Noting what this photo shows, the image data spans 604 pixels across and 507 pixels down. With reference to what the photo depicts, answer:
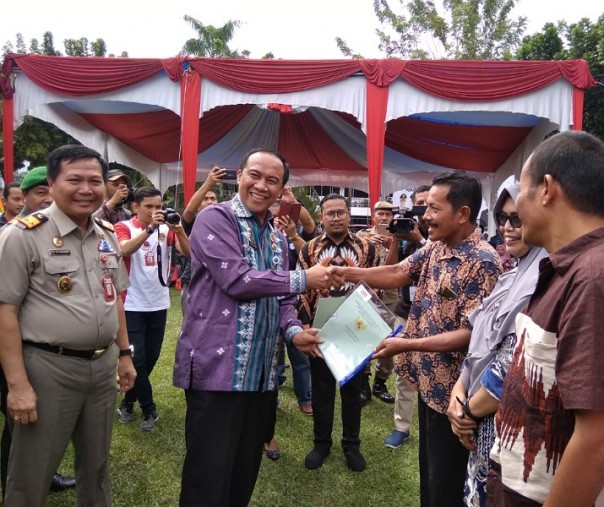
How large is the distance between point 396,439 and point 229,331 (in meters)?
Result: 2.03

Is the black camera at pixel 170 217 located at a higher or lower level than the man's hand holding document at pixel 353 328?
higher

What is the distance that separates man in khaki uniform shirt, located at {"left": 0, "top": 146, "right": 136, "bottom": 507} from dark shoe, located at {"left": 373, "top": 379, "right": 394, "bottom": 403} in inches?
105

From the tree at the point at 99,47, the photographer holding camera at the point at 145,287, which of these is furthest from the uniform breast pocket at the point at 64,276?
the tree at the point at 99,47

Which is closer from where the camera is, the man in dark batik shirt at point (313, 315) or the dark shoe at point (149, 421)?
the man in dark batik shirt at point (313, 315)

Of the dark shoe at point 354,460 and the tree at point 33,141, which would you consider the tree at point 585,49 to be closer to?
the dark shoe at point 354,460

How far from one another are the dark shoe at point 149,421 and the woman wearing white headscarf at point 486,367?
99.1 inches

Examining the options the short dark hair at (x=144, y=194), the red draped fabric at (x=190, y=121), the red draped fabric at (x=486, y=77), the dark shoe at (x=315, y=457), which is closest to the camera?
the dark shoe at (x=315, y=457)

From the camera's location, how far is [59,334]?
1.80 m

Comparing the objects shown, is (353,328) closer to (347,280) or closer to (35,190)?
(347,280)

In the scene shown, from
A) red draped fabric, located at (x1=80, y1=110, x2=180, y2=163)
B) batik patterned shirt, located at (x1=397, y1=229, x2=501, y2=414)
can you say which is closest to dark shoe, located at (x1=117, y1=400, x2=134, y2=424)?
batik patterned shirt, located at (x1=397, y1=229, x2=501, y2=414)

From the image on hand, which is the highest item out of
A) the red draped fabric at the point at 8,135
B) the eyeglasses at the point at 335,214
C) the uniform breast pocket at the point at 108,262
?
the red draped fabric at the point at 8,135

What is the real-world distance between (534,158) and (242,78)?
19.0 feet

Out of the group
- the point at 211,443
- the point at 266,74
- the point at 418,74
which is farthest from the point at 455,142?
the point at 211,443

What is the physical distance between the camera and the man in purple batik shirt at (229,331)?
1.85 metres
